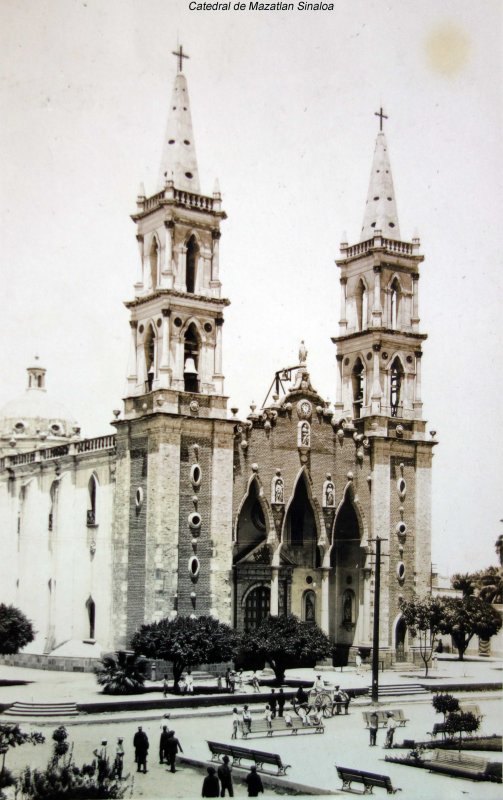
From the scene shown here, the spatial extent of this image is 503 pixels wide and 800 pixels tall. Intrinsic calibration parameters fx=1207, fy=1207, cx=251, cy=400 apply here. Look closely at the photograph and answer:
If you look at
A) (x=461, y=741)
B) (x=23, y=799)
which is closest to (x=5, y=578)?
(x=461, y=741)

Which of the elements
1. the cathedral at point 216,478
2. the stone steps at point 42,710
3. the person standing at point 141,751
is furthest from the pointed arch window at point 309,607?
the person standing at point 141,751

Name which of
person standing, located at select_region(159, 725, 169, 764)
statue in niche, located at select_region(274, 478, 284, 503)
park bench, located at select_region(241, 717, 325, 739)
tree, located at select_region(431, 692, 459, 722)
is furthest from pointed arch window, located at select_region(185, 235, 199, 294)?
person standing, located at select_region(159, 725, 169, 764)

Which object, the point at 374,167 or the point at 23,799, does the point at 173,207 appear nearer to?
the point at 374,167

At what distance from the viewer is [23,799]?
78.3ft

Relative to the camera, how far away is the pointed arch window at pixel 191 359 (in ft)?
167

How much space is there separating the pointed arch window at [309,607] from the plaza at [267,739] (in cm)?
341

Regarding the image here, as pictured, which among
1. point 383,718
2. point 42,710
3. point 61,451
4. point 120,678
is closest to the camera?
point 383,718

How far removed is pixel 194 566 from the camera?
48531mm

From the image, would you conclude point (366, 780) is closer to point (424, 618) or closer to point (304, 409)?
point (424, 618)

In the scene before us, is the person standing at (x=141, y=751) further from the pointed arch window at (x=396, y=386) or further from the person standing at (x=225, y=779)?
the pointed arch window at (x=396, y=386)

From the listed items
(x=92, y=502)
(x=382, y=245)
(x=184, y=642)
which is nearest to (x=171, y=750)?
(x=184, y=642)

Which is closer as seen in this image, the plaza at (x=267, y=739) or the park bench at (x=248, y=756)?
the plaza at (x=267, y=739)

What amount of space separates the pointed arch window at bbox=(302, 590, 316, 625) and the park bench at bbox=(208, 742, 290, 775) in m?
24.4

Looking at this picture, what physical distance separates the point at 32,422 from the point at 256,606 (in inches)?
1095
